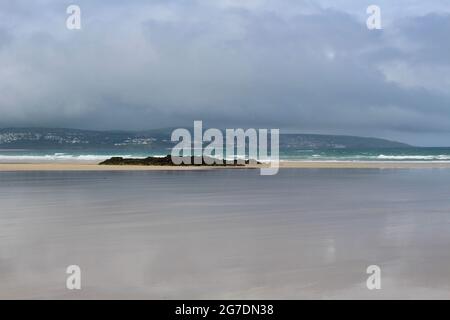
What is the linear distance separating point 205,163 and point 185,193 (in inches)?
888

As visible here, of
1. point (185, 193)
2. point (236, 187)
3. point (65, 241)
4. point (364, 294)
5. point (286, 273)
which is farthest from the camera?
point (236, 187)

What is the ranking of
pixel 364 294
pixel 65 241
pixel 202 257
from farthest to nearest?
1. pixel 65 241
2. pixel 202 257
3. pixel 364 294

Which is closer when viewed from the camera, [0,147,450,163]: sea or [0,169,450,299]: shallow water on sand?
[0,169,450,299]: shallow water on sand

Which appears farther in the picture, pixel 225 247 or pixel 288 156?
pixel 288 156

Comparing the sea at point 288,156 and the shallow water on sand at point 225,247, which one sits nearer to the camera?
the shallow water on sand at point 225,247

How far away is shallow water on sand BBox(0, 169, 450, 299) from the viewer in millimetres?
5539

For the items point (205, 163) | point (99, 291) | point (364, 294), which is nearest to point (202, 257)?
point (99, 291)

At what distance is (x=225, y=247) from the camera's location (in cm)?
746

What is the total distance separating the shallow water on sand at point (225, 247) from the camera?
554 centimetres

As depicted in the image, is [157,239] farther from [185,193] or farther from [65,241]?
[185,193]

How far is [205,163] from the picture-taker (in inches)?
1512

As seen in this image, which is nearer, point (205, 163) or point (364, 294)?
point (364, 294)
